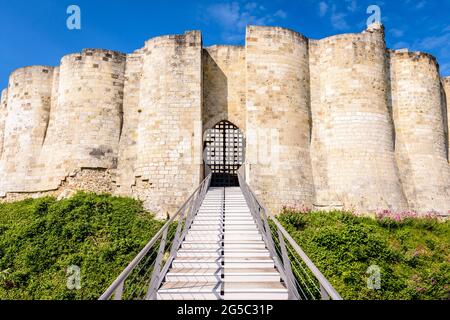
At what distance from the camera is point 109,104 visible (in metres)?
16.9

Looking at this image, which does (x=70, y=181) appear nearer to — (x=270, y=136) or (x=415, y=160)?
(x=270, y=136)

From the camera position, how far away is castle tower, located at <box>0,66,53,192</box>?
57.6ft

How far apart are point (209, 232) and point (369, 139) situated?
10.5 m

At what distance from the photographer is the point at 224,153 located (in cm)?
1820

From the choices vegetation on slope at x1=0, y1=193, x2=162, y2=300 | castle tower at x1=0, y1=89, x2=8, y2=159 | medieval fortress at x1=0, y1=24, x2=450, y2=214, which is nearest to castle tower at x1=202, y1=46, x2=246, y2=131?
medieval fortress at x1=0, y1=24, x2=450, y2=214

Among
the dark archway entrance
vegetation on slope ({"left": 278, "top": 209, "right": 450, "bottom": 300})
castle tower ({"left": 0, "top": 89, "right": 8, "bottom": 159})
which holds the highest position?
castle tower ({"left": 0, "top": 89, "right": 8, "bottom": 159})

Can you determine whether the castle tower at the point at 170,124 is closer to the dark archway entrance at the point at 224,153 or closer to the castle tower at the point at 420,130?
the dark archway entrance at the point at 224,153

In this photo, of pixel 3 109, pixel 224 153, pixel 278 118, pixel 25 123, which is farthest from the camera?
pixel 3 109

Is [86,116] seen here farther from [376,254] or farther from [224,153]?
[376,254]

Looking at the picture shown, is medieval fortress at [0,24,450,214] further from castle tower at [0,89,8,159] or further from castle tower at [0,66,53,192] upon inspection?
castle tower at [0,89,8,159]

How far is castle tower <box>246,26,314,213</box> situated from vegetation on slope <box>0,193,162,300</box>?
4541 mm

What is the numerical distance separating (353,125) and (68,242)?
37.7 feet

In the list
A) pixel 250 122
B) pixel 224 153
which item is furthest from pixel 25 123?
pixel 250 122

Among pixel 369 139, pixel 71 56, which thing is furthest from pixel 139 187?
pixel 369 139
